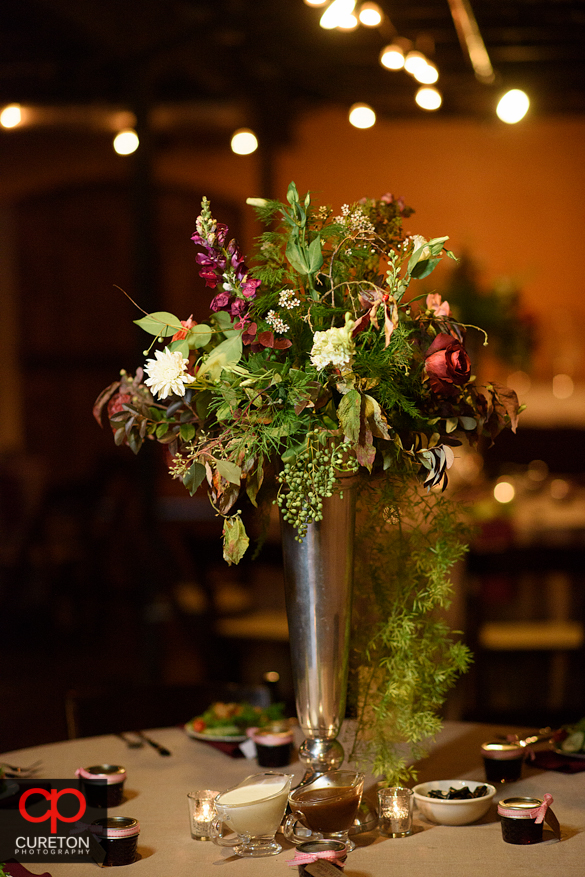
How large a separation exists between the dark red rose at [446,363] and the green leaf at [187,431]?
14.8 inches

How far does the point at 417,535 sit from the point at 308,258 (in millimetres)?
472

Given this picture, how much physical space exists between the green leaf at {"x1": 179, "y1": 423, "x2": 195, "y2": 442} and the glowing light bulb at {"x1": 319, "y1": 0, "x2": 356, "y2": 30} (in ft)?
4.88

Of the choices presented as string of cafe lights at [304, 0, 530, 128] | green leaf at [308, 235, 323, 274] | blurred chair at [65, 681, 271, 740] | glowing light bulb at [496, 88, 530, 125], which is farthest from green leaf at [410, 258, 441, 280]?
glowing light bulb at [496, 88, 530, 125]

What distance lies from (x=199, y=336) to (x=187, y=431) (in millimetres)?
156

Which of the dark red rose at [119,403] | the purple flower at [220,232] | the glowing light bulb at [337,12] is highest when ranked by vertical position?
the glowing light bulb at [337,12]

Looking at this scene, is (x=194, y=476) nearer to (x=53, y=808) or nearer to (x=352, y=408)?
(x=352, y=408)

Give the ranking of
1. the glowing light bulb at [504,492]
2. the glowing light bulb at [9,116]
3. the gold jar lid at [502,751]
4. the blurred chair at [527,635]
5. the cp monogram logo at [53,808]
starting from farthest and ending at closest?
the glowing light bulb at [504,492], the glowing light bulb at [9,116], the blurred chair at [527,635], the gold jar lid at [502,751], the cp monogram logo at [53,808]

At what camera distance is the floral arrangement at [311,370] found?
50.1 inches

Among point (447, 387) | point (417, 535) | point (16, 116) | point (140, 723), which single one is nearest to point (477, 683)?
point (140, 723)

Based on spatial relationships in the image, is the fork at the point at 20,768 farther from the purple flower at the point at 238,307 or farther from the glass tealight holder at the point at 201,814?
the purple flower at the point at 238,307

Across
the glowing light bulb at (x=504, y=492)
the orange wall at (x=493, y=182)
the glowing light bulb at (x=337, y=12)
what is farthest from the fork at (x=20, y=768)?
the orange wall at (x=493, y=182)

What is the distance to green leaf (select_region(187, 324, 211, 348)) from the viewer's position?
4.51 feet

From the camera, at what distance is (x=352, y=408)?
1.25m

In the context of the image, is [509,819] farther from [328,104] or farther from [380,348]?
[328,104]
